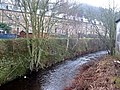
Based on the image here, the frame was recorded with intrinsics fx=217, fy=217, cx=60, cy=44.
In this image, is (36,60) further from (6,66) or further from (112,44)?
(112,44)

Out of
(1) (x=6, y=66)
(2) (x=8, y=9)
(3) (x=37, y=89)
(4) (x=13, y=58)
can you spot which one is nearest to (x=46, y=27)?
(4) (x=13, y=58)

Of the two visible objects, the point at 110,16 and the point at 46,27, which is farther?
the point at 110,16

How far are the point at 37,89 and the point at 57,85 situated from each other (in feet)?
5.84

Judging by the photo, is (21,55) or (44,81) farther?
(21,55)

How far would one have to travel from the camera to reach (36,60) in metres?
23.4

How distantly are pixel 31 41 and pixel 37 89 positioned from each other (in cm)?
760

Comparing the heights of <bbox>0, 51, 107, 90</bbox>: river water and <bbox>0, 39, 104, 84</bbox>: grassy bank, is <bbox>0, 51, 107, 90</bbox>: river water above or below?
below

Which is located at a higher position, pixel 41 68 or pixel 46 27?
pixel 46 27

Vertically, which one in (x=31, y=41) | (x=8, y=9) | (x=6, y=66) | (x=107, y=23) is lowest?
(x=6, y=66)

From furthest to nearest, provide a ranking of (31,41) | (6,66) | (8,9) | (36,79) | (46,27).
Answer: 1. (8,9)
2. (46,27)
3. (31,41)
4. (36,79)
5. (6,66)

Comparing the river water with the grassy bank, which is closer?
the river water

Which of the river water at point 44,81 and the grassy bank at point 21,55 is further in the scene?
the grassy bank at point 21,55

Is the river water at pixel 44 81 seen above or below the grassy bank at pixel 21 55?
below

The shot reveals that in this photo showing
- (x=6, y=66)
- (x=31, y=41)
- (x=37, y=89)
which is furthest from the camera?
(x=31, y=41)
